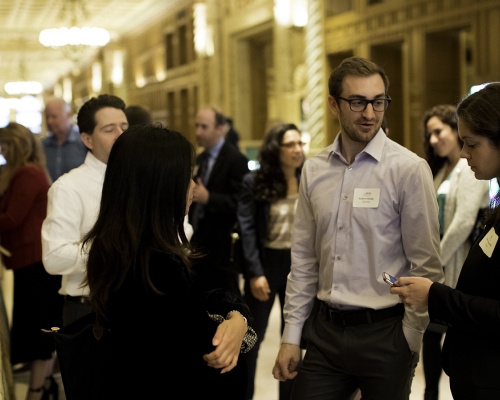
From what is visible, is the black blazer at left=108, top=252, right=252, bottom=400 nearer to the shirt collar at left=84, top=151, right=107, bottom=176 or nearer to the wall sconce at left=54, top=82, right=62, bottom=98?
A: the shirt collar at left=84, top=151, right=107, bottom=176

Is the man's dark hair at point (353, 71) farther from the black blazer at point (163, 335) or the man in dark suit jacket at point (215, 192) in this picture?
the man in dark suit jacket at point (215, 192)

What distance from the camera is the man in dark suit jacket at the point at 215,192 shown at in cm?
→ 477

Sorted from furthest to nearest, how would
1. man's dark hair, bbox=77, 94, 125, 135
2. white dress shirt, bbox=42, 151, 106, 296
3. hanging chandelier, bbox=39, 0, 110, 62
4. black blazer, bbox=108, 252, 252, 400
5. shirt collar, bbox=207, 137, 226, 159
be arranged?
hanging chandelier, bbox=39, 0, 110, 62
shirt collar, bbox=207, 137, 226, 159
man's dark hair, bbox=77, 94, 125, 135
white dress shirt, bbox=42, 151, 106, 296
black blazer, bbox=108, 252, 252, 400

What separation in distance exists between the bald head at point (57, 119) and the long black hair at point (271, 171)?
9.14 ft

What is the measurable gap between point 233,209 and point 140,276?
3.06m

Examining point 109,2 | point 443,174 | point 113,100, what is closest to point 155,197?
point 113,100

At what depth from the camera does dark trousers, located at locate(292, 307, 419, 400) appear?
227 cm

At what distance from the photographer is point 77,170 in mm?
2895

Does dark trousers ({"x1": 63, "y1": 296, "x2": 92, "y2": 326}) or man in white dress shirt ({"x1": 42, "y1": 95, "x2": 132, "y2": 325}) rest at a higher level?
man in white dress shirt ({"x1": 42, "y1": 95, "x2": 132, "y2": 325})

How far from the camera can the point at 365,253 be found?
2.34 metres

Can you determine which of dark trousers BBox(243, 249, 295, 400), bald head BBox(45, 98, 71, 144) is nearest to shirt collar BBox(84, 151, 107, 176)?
dark trousers BBox(243, 249, 295, 400)

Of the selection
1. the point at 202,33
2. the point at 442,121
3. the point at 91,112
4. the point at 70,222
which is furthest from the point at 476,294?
the point at 202,33

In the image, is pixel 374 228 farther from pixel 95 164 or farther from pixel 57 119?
pixel 57 119

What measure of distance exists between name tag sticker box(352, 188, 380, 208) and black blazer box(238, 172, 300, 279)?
5.38 ft
